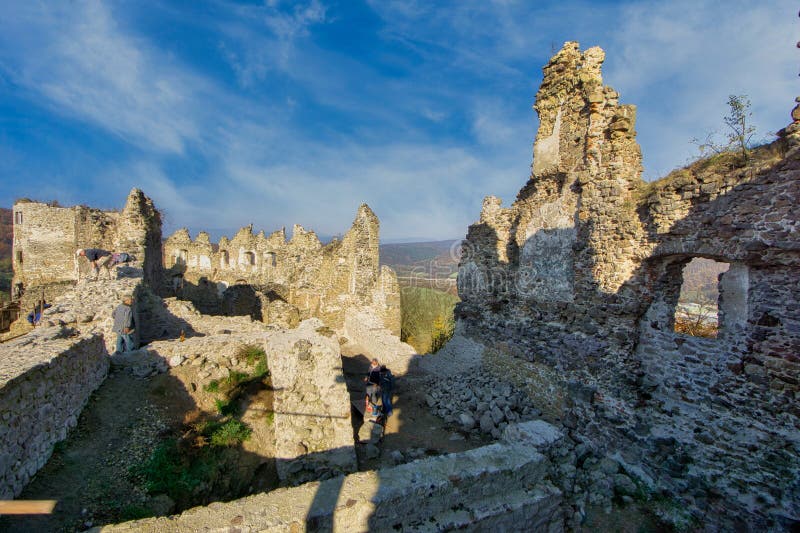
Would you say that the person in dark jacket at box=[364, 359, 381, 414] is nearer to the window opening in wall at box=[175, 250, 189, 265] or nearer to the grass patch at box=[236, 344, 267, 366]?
the grass patch at box=[236, 344, 267, 366]

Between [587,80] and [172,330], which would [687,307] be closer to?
[587,80]

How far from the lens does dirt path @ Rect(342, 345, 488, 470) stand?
6.90 m

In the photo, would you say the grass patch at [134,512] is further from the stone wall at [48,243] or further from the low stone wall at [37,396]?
the stone wall at [48,243]

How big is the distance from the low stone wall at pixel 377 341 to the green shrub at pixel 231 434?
5.51 metres

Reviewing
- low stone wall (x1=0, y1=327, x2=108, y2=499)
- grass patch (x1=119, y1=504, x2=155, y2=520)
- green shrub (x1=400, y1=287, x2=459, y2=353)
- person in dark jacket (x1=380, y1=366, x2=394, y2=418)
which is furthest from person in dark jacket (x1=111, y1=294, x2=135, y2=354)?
green shrub (x1=400, y1=287, x2=459, y2=353)

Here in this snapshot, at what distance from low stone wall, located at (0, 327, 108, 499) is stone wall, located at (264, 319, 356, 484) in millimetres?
2595

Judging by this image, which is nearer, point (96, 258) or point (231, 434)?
point (231, 434)

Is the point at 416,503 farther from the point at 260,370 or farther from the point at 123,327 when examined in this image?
the point at 123,327

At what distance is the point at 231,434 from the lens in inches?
229

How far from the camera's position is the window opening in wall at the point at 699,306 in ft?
40.3

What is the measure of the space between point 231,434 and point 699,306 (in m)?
14.3

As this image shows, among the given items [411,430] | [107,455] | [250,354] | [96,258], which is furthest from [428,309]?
[107,455]

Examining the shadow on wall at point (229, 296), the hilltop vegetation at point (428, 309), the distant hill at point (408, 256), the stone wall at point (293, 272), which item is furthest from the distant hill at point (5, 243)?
the hilltop vegetation at point (428, 309)

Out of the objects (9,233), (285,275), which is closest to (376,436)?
(285,275)
